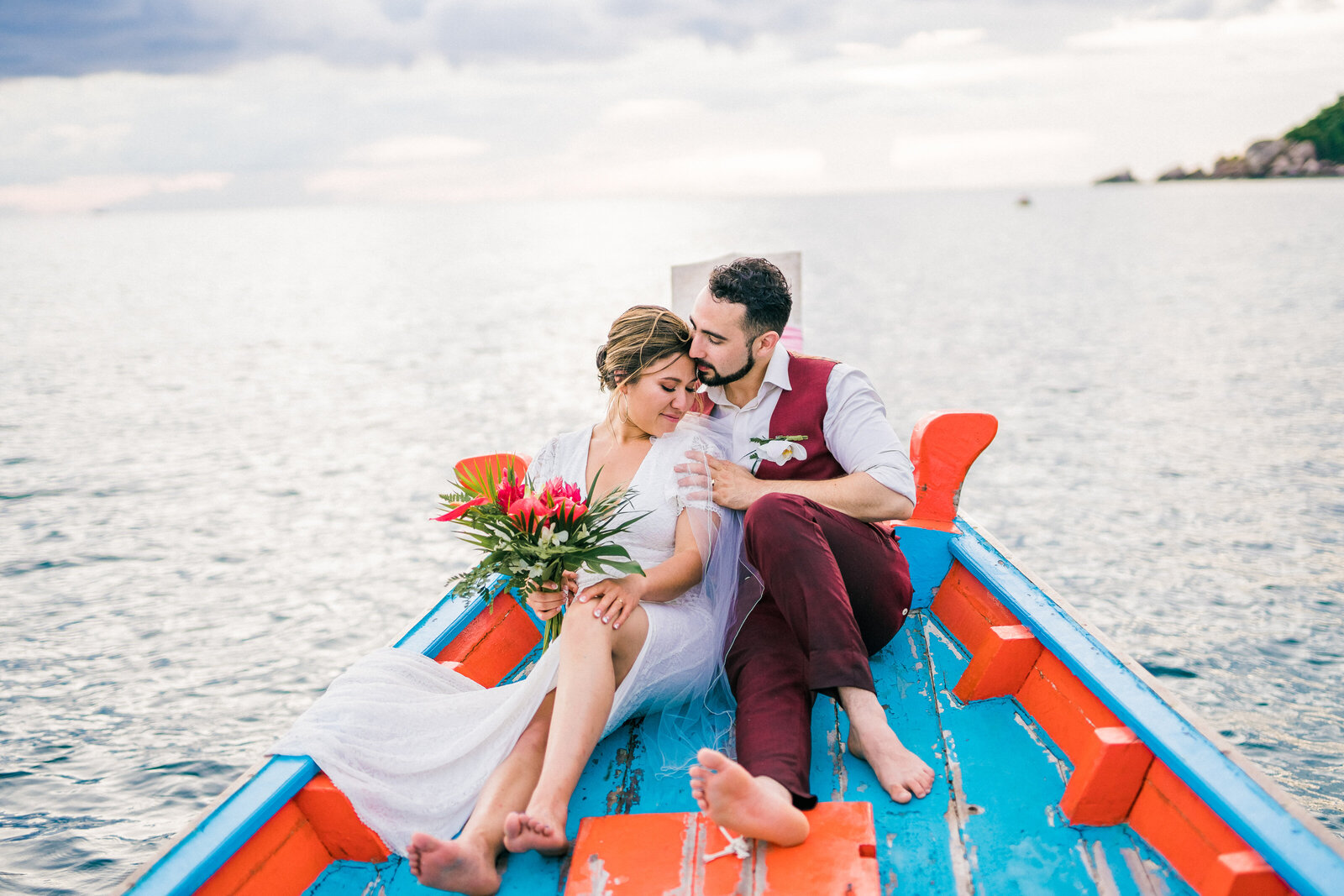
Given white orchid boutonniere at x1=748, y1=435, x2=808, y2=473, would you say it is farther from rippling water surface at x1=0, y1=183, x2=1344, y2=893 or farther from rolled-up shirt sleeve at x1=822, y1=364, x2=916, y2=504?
rippling water surface at x1=0, y1=183, x2=1344, y2=893

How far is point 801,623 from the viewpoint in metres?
2.30

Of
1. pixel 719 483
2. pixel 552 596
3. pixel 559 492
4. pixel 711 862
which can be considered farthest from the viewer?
pixel 719 483

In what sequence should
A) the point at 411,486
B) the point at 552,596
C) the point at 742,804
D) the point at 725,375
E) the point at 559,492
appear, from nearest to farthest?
the point at 742,804 < the point at 559,492 < the point at 552,596 < the point at 725,375 < the point at 411,486

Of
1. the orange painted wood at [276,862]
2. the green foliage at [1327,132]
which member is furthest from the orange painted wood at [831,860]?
the green foliage at [1327,132]

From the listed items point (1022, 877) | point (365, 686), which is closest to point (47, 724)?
point (365, 686)

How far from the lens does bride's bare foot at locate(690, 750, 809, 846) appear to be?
1735 millimetres

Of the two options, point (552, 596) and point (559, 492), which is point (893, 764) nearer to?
point (552, 596)

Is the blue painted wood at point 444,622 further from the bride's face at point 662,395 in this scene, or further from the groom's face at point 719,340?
the groom's face at point 719,340

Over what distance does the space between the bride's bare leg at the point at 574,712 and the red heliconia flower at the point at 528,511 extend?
27 centimetres

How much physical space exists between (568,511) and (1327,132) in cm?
10237

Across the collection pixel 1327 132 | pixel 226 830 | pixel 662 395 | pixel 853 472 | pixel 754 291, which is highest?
pixel 1327 132

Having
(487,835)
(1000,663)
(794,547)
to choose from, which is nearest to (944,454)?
(1000,663)

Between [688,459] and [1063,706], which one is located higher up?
[688,459]

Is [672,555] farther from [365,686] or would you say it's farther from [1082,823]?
[1082,823]
